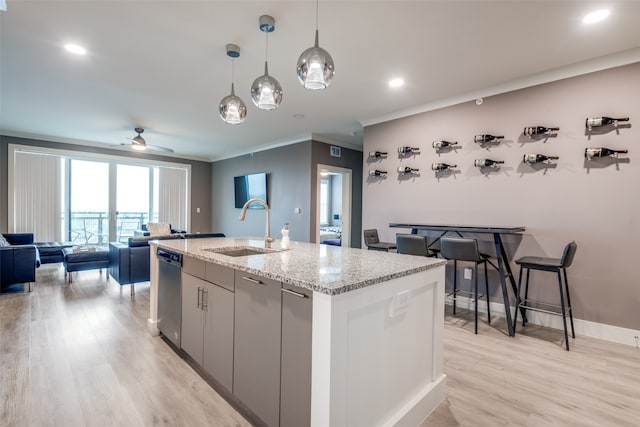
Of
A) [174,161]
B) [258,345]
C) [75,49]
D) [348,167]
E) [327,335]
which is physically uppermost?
[75,49]

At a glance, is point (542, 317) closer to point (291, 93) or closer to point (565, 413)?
point (565, 413)

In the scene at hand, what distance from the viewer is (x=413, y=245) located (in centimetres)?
330

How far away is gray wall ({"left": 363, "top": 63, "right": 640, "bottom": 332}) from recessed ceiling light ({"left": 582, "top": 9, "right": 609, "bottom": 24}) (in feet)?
2.79

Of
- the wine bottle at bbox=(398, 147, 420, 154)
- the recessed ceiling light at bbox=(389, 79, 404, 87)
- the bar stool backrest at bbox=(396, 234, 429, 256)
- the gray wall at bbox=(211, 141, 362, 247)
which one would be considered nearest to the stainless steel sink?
the bar stool backrest at bbox=(396, 234, 429, 256)

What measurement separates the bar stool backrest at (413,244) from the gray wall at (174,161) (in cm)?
666

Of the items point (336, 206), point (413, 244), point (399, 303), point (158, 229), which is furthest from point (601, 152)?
point (336, 206)

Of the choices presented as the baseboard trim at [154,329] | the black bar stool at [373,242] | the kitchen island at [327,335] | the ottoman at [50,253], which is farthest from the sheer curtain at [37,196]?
the black bar stool at [373,242]

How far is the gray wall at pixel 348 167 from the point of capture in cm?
577

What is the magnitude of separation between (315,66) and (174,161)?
7.27 m

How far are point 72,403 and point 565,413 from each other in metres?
2.95

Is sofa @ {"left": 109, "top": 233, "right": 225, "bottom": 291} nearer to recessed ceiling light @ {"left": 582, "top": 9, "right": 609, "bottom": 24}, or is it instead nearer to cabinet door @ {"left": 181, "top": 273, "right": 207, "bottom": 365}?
cabinet door @ {"left": 181, "top": 273, "right": 207, "bottom": 365}

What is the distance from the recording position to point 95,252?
4.70 m

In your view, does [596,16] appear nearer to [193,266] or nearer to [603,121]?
[603,121]

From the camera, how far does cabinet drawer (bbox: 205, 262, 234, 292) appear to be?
1.78m
